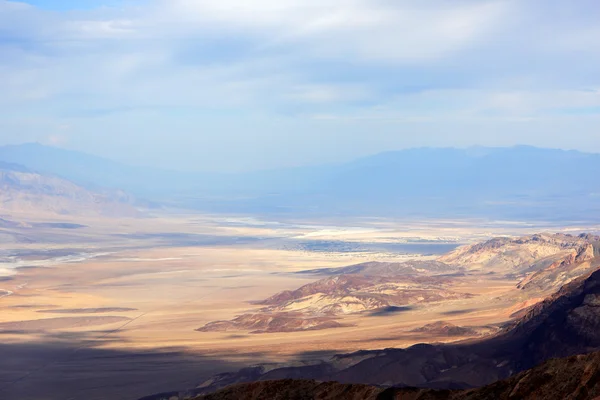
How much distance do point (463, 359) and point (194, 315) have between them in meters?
42.2

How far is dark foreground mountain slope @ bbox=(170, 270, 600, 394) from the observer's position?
5572cm

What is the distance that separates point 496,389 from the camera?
28.2m

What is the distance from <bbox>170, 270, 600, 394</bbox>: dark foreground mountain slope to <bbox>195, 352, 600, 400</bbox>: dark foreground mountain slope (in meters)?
23.2

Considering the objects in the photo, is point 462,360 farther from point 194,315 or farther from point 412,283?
point 412,283

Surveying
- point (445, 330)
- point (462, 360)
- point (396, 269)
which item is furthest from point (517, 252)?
point (462, 360)

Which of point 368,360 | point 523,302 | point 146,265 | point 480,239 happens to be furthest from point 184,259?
point 368,360

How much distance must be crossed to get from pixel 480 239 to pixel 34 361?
130024mm

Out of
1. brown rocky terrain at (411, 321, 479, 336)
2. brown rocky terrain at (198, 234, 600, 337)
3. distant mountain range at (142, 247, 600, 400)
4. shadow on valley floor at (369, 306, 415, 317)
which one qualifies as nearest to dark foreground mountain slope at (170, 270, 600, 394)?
distant mountain range at (142, 247, 600, 400)

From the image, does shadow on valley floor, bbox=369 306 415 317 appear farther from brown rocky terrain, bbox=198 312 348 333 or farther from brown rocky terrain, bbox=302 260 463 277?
brown rocky terrain, bbox=302 260 463 277

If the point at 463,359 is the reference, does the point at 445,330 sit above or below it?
above

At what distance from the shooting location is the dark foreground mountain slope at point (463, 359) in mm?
55719

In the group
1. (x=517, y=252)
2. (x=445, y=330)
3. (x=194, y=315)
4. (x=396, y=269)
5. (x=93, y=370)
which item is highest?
(x=517, y=252)

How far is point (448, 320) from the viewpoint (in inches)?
3273

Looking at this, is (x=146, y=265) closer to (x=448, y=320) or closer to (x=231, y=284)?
(x=231, y=284)
